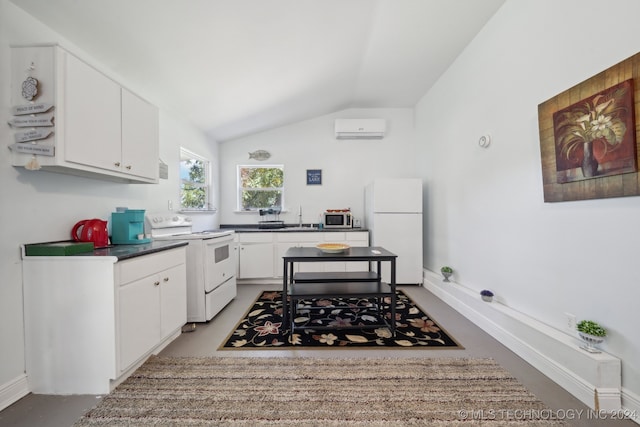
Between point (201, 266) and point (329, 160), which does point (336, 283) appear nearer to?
point (201, 266)

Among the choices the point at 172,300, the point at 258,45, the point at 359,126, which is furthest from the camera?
the point at 359,126

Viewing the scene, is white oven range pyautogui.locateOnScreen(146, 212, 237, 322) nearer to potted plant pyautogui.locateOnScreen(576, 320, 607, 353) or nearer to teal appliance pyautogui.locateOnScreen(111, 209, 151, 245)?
teal appliance pyautogui.locateOnScreen(111, 209, 151, 245)

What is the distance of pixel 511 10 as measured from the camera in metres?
2.21

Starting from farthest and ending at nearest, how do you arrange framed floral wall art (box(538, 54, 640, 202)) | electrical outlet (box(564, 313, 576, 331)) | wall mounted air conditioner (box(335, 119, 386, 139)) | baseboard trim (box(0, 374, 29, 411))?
1. wall mounted air conditioner (box(335, 119, 386, 139))
2. electrical outlet (box(564, 313, 576, 331))
3. baseboard trim (box(0, 374, 29, 411))
4. framed floral wall art (box(538, 54, 640, 202))

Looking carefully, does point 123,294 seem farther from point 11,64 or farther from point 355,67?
point 355,67

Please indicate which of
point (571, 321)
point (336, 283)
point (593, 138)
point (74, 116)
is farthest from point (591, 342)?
point (74, 116)

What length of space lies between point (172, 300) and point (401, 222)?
3110 mm

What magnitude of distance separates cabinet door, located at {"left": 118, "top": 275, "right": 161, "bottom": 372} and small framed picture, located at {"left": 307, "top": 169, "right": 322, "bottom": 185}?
3.05 metres

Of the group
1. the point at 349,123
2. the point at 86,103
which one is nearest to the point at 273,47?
the point at 86,103

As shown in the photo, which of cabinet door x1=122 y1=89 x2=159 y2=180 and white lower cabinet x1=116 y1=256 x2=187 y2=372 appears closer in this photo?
white lower cabinet x1=116 y1=256 x2=187 y2=372

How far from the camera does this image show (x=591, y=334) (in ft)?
4.89

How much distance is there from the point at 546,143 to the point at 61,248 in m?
3.34

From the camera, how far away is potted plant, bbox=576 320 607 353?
4.83 ft

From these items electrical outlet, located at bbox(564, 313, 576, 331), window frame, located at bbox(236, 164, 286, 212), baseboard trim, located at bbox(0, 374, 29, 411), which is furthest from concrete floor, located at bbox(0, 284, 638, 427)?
window frame, located at bbox(236, 164, 286, 212)
